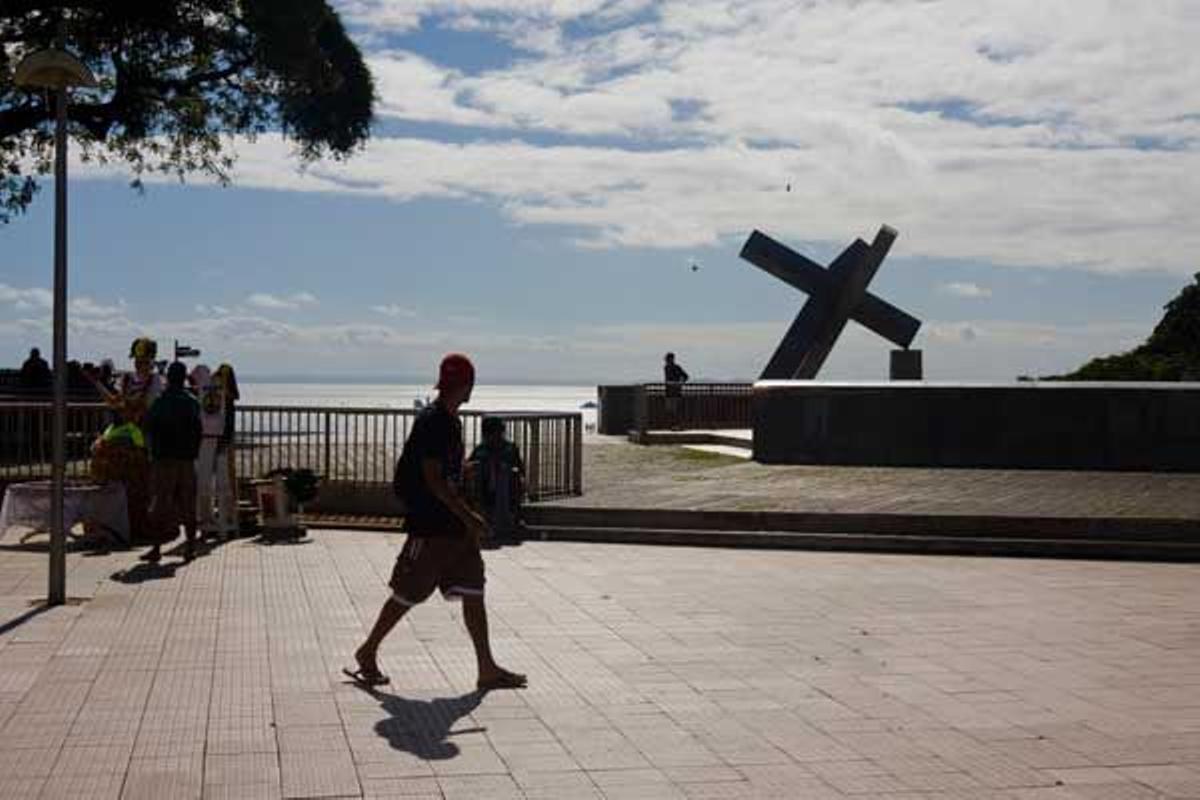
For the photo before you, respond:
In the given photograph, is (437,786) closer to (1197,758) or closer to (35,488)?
(1197,758)

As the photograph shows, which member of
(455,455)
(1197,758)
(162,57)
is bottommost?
(1197,758)

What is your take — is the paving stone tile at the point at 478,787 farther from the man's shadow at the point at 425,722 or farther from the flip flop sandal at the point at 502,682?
the flip flop sandal at the point at 502,682

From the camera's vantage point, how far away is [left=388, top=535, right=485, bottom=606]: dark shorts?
773 centimetres

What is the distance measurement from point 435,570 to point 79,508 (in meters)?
6.71

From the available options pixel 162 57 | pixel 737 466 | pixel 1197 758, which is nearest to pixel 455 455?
pixel 1197 758

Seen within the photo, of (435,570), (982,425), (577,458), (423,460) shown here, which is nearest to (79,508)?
(577,458)

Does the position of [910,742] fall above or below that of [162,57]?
below

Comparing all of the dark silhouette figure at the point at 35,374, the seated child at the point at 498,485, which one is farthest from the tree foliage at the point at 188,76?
the seated child at the point at 498,485

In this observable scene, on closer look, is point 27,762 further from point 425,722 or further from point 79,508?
point 79,508

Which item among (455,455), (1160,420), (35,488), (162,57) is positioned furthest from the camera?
(162,57)

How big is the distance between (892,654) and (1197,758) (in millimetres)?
2498

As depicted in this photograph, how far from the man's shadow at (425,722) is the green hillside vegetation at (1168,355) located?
116 ft

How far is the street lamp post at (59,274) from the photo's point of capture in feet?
33.3

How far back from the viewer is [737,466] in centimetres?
2114
